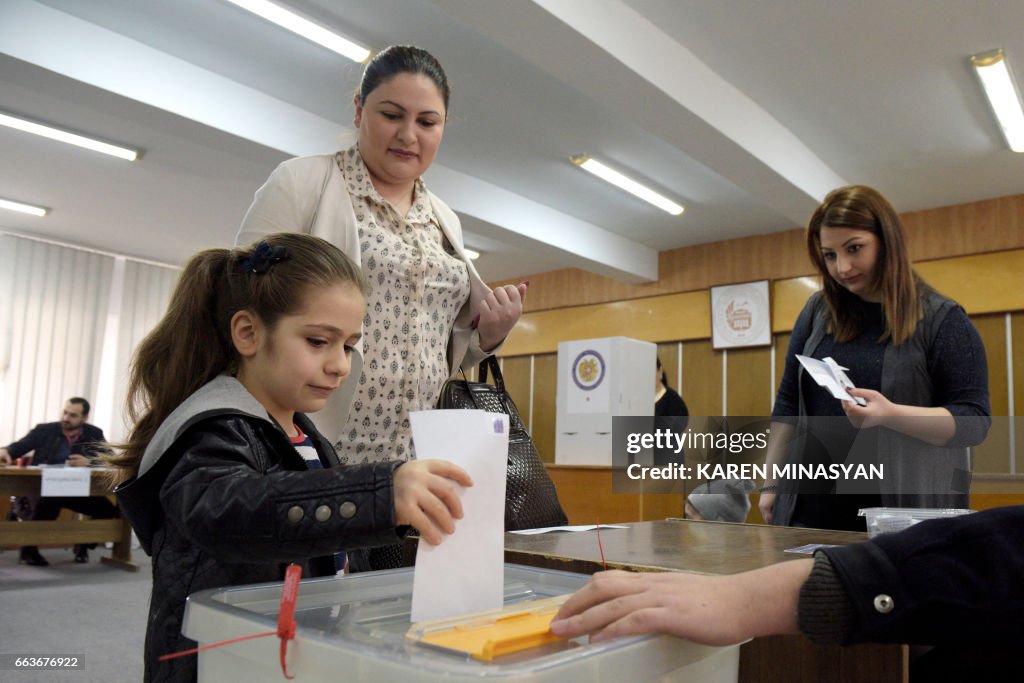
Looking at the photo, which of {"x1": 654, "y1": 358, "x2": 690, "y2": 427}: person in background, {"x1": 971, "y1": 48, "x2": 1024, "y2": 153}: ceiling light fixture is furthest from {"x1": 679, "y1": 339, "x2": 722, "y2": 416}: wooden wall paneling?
{"x1": 971, "y1": 48, "x2": 1024, "y2": 153}: ceiling light fixture

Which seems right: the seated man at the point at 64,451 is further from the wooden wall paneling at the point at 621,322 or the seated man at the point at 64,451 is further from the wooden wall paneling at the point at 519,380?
the wooden wall paneling at the point at 519,380

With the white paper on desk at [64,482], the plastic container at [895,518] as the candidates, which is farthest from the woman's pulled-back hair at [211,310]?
the white paper on desk at [64,482]

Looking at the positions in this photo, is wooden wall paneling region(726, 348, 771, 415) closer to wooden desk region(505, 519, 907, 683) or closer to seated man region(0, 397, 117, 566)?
seated man region(0, 397, 117, 566)

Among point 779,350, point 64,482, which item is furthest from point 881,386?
point 779,350

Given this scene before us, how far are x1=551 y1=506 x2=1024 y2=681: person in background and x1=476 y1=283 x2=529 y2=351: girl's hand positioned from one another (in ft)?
2.52

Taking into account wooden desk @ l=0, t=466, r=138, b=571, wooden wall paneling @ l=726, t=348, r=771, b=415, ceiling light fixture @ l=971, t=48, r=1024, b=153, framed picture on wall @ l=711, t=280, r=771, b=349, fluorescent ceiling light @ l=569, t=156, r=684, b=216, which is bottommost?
wooden desk @ l=0, t=466, r=138, b=571

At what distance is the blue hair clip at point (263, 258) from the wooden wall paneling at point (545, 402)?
23.3 ft

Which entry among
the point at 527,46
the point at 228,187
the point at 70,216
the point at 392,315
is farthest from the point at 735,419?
the point at 70,216

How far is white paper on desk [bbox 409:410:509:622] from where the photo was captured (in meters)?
0.54

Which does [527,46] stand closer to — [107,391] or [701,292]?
[701,292]

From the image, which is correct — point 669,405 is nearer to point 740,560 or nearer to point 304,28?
point 304,28

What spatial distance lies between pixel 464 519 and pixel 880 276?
1.45 metres

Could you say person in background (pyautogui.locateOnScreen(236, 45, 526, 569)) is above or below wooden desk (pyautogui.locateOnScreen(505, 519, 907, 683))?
above

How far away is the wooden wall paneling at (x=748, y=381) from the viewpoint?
6.55 m
